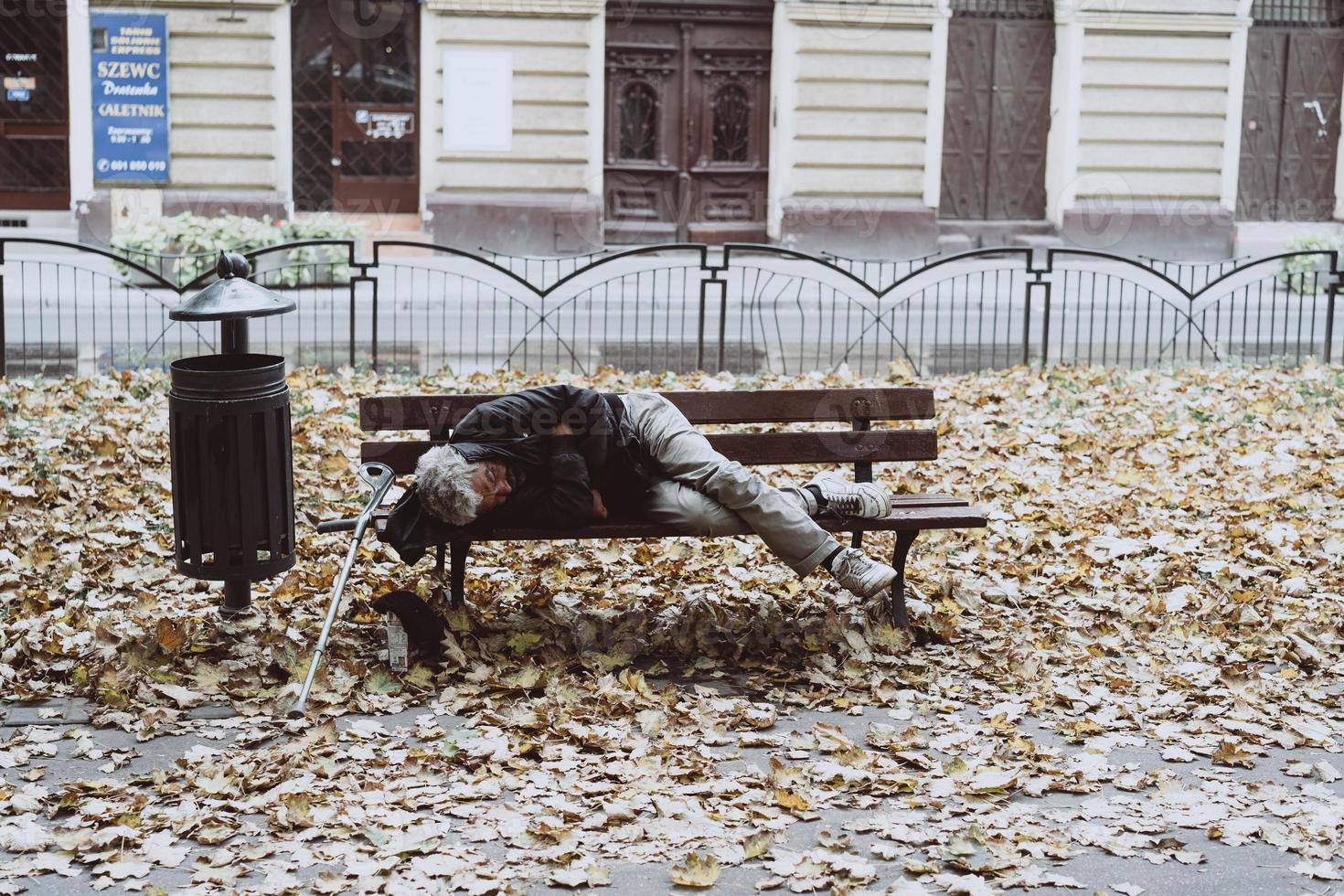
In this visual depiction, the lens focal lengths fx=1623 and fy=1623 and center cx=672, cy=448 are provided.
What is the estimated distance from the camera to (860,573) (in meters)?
6.17

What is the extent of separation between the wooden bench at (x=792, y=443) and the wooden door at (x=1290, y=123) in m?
17.9

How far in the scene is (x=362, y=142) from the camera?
2117 cm

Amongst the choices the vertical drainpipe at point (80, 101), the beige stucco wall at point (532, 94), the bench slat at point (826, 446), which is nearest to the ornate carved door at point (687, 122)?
the beige stucco wall at point (532, 94)

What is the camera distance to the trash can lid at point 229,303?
6070 mm

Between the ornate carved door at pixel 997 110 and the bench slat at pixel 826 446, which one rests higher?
the ornate carved door at pixel 997 110

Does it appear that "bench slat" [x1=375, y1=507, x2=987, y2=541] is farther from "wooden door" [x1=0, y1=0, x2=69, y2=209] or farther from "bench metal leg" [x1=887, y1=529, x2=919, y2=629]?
"wooden door" [x1=0, y1=0, x2=69, y2=209]

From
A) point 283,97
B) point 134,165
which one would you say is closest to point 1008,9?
point 283,97

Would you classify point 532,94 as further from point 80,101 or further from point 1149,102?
point 1149,102

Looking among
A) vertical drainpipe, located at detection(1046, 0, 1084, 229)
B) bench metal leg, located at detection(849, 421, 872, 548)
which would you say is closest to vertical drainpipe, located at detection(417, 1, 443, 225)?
vertical drainpipe, located at detection(1046, 0, 1084, 229)

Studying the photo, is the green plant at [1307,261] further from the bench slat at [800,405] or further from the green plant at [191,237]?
the bench slat at [800,405]

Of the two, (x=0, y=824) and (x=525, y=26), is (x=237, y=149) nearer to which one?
(x=525, y=26)

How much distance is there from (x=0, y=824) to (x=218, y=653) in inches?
60.1

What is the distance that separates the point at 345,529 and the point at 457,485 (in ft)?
1.66

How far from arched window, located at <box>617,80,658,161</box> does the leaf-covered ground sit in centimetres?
1349
